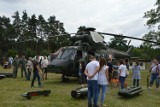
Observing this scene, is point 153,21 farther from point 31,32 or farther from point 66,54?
point 31,32

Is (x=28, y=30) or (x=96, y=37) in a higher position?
(x=28, y=30)

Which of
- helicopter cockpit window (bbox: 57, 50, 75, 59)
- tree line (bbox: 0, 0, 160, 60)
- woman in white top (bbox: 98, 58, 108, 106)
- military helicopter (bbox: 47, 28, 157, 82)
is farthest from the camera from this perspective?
tree line (bbox: 0, 0, 160, 60)

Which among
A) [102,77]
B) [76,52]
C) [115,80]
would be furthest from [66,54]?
[102,77]

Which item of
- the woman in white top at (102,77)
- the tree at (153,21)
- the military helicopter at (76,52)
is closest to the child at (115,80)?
the military helicopter at (76,52)

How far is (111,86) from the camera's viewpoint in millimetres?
17875

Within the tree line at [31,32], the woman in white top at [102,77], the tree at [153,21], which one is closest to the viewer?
the woman in white top at [102,77]

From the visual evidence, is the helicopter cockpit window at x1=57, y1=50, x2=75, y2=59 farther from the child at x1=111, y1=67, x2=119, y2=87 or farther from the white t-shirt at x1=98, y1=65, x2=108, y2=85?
the white t-shirt at x1=98, y1=65, x2=108, y2=85

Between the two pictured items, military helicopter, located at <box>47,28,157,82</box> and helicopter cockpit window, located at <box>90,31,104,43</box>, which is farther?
helicopter cockpit window, located at <box>90,31,104,43</box>

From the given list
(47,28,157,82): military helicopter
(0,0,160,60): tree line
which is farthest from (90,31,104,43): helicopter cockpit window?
(0,0,160,60): tree line

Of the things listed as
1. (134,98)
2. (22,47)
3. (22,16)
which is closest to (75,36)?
(134,98)

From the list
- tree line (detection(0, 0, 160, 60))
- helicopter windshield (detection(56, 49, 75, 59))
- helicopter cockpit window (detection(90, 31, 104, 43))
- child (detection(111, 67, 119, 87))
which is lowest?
child (detection(111, 67, 119, 87))

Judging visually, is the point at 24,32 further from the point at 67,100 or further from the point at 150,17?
the point at 67,100

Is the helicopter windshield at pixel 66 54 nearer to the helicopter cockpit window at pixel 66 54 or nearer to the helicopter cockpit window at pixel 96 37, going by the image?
the helicopter cockpit window at pixel 66 54

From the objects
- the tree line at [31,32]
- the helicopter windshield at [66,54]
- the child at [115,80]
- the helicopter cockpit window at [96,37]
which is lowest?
the child at [115,80]
